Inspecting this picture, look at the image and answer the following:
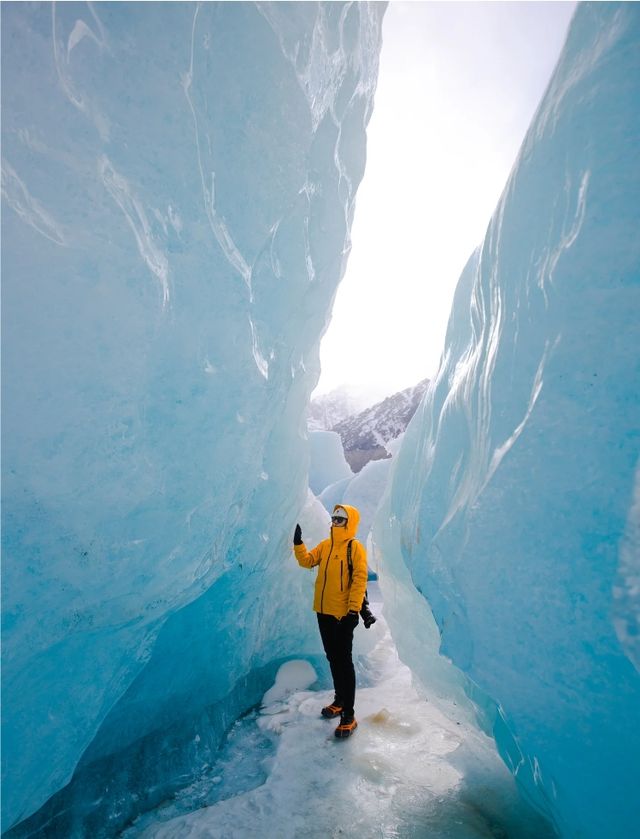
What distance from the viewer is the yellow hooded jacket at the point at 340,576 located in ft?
9.59

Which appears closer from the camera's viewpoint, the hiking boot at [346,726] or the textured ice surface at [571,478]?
the textured ice surface at [571,478]

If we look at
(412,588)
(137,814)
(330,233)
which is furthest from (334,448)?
(137,814)

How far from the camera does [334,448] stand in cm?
1473

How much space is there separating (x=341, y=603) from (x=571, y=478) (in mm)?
1799

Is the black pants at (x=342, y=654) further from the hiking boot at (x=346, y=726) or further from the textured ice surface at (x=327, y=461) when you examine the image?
the textured ice surface at (x=327, y=461)

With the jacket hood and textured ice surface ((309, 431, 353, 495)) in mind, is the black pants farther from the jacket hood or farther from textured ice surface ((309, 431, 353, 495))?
textured ice surface ((309, 431, 353, 495))

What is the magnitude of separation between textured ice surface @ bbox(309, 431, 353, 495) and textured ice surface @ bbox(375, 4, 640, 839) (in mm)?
12402

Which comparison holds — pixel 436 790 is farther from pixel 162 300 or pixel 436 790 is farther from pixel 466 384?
pixel 162 300

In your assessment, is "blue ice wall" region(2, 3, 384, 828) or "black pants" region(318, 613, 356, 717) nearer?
"blue ice wall" region(2, 3, 384, 828)

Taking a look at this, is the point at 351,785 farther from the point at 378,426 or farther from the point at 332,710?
the point at 378,426

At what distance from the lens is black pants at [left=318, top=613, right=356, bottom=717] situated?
292cm

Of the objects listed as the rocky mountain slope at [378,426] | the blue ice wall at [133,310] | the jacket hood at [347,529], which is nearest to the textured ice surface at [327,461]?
the jacket hood at [347,529]

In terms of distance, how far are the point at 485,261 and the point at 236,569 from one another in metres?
2.79

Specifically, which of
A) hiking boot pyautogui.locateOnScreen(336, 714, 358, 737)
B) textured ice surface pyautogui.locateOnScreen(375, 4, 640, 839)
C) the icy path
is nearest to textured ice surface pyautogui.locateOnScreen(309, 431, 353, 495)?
the icy path
